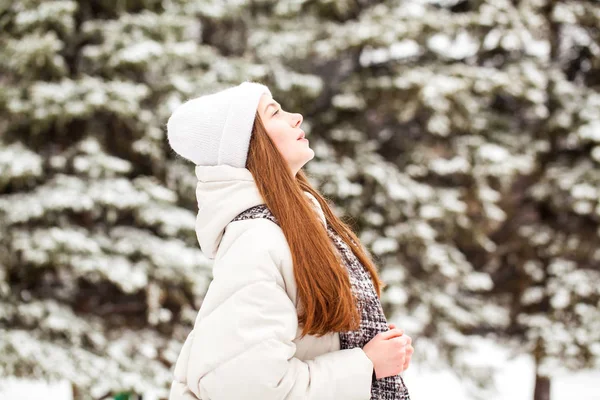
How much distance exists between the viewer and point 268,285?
1.22m

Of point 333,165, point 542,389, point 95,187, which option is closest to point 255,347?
point 95,187

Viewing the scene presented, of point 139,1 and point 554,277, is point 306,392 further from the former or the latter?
point 554,277

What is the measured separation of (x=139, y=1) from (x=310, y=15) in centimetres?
169

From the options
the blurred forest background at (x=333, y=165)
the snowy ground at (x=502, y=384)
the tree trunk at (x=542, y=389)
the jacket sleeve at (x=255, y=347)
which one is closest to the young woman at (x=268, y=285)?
the jacket sleeve at (x=255, y=347)

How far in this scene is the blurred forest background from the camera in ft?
14.9

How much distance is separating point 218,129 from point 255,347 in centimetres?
50

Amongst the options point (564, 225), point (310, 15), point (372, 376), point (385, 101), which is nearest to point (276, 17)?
point (310, 15)

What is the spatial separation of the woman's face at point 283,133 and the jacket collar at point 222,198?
111 millimetres

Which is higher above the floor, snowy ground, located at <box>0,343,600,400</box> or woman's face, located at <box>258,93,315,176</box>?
woman's face, located at <box>258,93,315,176</box>

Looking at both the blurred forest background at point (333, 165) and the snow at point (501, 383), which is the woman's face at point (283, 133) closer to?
the blurred forest background at point (333, 165)

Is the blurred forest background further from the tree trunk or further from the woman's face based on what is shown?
the woman's face

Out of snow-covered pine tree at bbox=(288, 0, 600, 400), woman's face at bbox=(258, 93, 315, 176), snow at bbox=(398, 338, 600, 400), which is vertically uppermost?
woman's face at bbox=(258, 93, 315, 176)

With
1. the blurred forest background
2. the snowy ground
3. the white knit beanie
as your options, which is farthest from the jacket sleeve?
the snowy ground

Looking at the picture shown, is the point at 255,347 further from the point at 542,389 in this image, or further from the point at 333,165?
the point at 542,389
